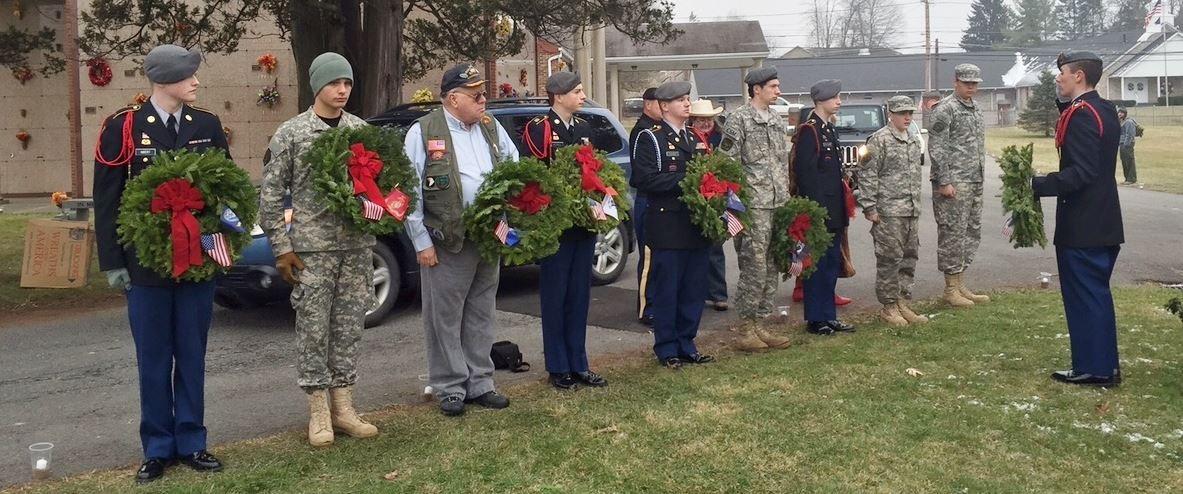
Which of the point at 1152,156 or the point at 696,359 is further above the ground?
the point at 1152,156

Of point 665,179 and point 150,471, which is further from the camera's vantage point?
point 665,179

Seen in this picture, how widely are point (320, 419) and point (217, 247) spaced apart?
1129mm

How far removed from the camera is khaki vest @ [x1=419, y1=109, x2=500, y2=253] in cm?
610

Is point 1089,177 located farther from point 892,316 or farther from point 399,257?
point 399,257

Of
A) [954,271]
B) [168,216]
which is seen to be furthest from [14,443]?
[954,271]

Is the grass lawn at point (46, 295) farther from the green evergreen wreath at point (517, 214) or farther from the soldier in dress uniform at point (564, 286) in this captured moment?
the green evergreen wreath at point (517, 214)

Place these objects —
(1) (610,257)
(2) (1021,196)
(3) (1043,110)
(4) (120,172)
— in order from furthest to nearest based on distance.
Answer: (3) (1043,110) → (1) (610,257) → (2) (1021,196) → (4) (120,172)

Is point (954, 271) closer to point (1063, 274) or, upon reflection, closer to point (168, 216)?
point (1063, 274)

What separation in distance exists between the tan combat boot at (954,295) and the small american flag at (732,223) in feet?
11.0

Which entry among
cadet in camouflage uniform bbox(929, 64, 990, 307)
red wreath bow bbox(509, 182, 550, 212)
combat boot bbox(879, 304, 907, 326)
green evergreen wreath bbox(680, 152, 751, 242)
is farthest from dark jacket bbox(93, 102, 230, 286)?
cadet in camouflage uniform bbox(929, 64, 990, 307)

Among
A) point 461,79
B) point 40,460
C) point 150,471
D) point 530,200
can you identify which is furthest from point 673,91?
point 40,460

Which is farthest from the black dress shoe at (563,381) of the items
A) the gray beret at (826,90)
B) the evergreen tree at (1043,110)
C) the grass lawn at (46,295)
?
the evergreen tree at (1043,110)

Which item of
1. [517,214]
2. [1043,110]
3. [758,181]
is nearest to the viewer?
[517,214]

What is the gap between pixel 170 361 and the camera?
5207mm
